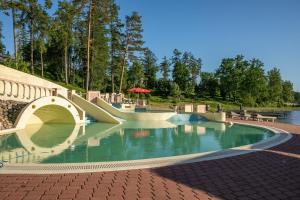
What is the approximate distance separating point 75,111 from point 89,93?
4.63 meters

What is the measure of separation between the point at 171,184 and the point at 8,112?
1143cm

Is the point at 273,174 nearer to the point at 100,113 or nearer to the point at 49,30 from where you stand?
the point at 100,113

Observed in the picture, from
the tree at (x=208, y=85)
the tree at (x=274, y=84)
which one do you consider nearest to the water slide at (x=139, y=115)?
the tree at (x=208, y=85)

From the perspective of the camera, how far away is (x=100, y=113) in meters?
18.5

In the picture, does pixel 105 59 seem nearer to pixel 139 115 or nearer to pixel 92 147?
pixel 139 115

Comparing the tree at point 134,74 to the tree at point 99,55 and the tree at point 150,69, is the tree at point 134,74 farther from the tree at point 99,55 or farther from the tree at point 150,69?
the tree at point 99,55

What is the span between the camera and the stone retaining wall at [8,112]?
13.0m

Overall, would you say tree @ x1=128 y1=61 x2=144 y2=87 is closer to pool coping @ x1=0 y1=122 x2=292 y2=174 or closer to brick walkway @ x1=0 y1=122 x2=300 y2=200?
pool coping @ x1=0 y1=122 x2=292 y2=174

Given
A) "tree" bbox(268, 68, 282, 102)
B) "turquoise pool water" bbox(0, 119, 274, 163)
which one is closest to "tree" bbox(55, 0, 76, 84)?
"turquoise pool water" bbox(0, 119, 274, 163)

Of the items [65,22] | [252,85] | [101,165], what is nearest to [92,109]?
[101,165]

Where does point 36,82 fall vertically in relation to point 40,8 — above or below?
below

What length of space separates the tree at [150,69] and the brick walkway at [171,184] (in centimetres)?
5488

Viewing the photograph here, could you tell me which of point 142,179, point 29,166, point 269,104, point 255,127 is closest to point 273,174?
Result: point 142,179

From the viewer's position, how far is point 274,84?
66000 mm
